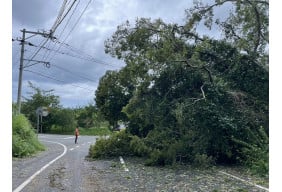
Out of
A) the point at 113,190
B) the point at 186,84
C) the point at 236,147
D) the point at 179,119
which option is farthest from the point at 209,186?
the point at 186,84

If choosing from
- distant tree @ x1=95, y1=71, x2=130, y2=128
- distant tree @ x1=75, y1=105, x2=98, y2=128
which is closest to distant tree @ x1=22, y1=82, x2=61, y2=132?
distant tree @ x1=75, y1=105, x2=98, y2=128

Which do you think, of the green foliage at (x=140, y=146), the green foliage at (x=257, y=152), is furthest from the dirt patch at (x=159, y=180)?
the green foliage at (x=140, y=146)

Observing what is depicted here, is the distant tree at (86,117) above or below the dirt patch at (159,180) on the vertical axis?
above

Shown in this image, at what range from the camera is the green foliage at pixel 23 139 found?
1910 cm

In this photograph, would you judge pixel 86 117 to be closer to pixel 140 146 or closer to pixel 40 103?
pixel 40 103

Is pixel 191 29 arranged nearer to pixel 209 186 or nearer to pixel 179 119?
pixel 179 119

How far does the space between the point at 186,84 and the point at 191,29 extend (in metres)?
2.31

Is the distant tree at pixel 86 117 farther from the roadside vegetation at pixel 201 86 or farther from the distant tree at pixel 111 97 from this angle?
the roadside vegetation at pixel 201 86

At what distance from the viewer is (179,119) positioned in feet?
48.0

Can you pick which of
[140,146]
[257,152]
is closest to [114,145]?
[140,146]

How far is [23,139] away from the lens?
2152 cm
